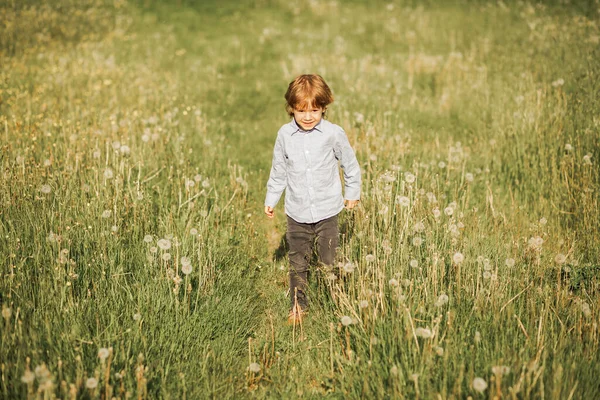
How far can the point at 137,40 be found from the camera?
1037 cm

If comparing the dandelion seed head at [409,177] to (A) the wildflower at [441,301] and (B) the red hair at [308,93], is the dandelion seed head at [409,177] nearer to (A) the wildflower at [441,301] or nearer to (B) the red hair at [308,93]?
(B) the red hair at [308,93]

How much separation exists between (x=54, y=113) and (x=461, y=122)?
5389mm

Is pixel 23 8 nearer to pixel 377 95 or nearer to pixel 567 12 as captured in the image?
pixel 377 95

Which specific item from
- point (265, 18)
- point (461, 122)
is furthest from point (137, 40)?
point (461, 122)

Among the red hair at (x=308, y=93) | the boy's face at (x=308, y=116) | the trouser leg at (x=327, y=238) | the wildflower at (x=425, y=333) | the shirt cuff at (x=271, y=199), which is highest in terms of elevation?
the red hair at (x=308, y=93)

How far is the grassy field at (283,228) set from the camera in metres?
2.82

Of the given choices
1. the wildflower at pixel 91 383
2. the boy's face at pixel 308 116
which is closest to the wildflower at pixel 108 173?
the boy's face at pixel 308 116

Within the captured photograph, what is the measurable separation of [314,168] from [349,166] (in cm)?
30

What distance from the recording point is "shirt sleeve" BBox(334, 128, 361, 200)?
3633mm

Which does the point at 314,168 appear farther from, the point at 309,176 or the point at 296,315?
the point at 296,315

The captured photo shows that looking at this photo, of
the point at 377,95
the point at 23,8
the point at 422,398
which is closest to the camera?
the point at 422,398

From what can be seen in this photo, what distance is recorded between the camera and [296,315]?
3.73m

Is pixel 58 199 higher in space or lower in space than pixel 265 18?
lower

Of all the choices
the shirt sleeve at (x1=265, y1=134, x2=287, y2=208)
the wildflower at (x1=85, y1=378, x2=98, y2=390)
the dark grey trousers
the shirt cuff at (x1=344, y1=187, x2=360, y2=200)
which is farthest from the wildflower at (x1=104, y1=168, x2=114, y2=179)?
the wildflower at (x1=85, y1=378, x2=98, y2=390)
